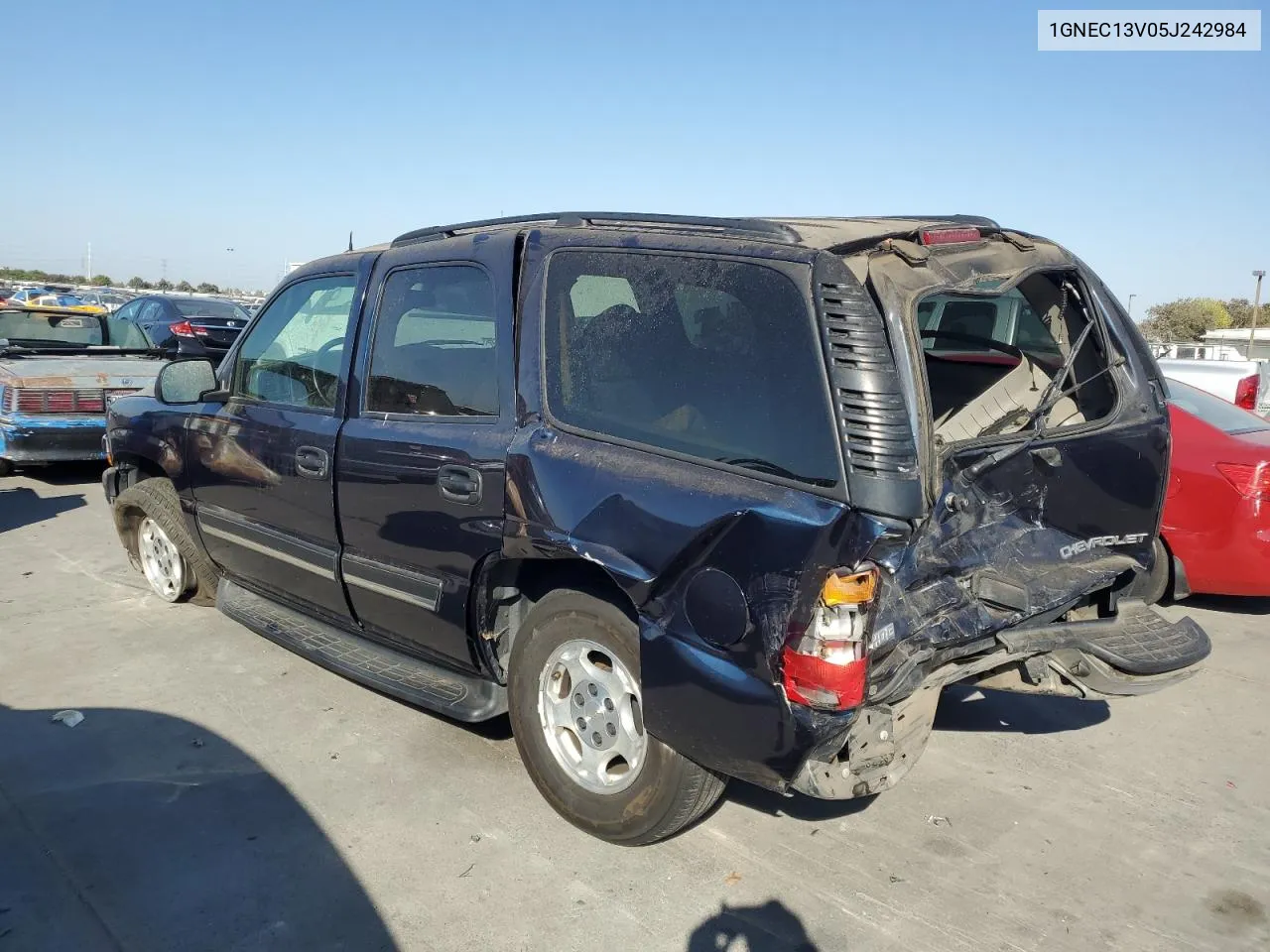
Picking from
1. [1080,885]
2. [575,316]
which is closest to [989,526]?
[1080,885]

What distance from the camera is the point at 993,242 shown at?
3.33 metres

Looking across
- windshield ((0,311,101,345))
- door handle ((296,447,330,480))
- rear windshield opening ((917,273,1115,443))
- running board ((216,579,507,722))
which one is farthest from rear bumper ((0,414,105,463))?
rear windshield opening ((917,273,1115,443))

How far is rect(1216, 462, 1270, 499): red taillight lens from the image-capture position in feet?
17.7

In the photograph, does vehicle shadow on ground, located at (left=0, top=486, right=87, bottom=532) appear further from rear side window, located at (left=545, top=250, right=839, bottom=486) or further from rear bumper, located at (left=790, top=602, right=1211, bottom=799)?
rear bumper, located at (left=790, top=602, right=1211, bottom=799)

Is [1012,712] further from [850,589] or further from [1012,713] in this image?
[850,589]

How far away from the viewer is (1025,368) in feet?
13.8

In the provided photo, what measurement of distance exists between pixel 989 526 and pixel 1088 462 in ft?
1.68

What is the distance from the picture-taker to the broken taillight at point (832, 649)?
2615 mm

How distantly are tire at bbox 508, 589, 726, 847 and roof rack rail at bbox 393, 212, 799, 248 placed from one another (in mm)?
1253

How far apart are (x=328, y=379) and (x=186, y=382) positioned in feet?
3.54

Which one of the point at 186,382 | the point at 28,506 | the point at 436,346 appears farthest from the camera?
the point at 28,506

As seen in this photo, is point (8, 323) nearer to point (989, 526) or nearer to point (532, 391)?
point (532, 391)

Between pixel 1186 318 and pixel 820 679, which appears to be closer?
pixel 820 679

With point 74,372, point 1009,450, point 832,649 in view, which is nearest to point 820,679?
point 832,649
